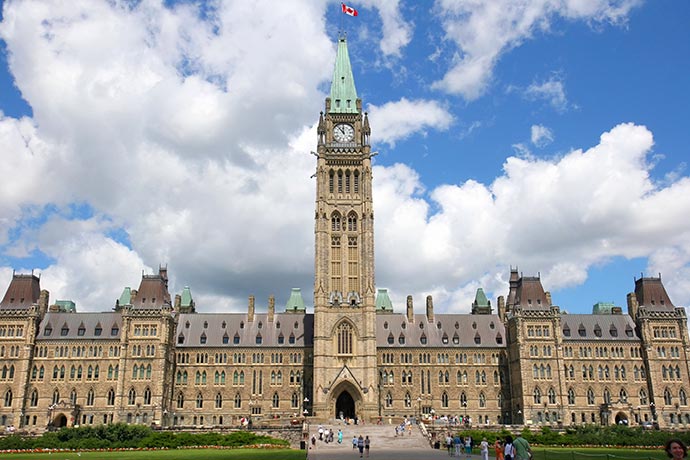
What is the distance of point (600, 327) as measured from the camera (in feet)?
334

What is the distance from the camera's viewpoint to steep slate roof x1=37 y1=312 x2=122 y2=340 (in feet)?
317

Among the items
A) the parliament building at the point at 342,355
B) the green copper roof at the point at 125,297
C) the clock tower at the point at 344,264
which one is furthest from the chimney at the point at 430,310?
the green copper roof at the point at 125,297

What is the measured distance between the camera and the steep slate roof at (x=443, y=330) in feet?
340

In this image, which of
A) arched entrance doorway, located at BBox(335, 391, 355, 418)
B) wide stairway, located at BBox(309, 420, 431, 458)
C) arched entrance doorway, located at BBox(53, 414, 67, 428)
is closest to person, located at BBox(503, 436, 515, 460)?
wide stairway, located at BBox(309, 420, 431, 458)

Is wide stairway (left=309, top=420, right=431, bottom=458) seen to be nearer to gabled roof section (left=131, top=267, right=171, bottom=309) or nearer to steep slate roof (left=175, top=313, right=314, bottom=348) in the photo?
steep slate roof (left=175, top=313, right=314, bottom=348)

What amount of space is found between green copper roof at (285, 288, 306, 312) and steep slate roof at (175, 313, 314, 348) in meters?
16.9

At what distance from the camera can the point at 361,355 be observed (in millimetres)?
93062

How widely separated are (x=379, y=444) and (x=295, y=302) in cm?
6317

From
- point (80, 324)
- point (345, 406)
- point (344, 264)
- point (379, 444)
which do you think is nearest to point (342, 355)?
point (345, 406)

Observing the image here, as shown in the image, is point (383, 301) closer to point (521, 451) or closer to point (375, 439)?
point (375, 439)

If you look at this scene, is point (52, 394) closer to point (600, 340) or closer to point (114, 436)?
point (114, 436)

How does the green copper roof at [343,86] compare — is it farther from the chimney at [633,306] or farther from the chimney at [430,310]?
the chimney at [633,306]

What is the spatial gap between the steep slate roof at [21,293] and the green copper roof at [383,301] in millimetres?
58272

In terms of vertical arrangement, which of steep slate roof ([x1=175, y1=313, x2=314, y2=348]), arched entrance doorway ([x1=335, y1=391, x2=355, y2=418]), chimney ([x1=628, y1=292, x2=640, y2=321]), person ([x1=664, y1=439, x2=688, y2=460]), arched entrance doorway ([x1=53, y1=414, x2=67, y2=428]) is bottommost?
person ([x1=664, y1=439, x2=688, y2=460])
